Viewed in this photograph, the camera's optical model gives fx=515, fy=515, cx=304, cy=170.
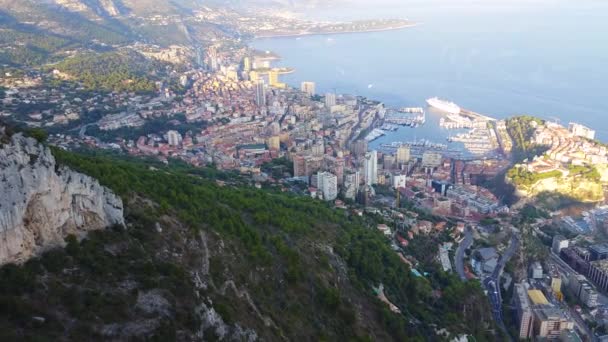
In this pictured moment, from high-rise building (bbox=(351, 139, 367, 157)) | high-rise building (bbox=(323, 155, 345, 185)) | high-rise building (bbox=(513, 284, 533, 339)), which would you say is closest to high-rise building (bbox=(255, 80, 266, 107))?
high-rise building (bbox=(351, 139, 367, 157))

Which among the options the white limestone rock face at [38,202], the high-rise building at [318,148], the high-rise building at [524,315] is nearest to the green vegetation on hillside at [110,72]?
the high-rise building at [318,148]

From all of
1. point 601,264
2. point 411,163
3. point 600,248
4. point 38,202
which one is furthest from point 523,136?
point 38,202

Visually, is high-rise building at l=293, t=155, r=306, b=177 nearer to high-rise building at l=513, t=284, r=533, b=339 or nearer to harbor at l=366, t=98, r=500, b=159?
harbor at l=366, t=98, r=500, b=159

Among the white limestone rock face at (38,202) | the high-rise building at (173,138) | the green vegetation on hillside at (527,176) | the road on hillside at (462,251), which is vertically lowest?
the road on hillside at (462,251)

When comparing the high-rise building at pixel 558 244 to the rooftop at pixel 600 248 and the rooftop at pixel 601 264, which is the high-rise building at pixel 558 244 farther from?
the rooftop at pixel 601 264

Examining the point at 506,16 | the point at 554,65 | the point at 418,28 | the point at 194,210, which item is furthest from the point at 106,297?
the point at 506,16
